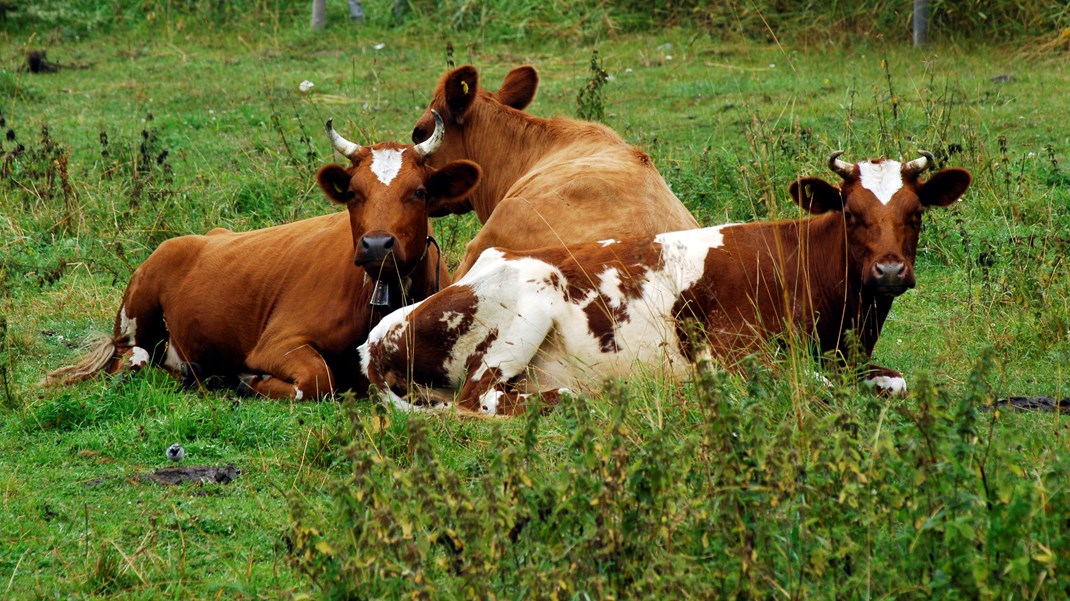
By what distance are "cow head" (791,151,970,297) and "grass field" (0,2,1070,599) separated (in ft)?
1.75

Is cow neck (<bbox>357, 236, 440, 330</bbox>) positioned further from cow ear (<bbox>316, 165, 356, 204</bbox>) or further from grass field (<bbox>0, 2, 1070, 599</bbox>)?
grass field (<bbox>0, 2, 1070, 599</bbox>)

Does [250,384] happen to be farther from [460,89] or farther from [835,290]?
[835,290]

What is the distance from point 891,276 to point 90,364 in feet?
13.9

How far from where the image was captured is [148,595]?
14.3 ft

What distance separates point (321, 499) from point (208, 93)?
973 centimetres

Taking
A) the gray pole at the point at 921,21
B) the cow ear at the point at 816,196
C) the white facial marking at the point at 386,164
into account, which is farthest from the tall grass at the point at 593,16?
the cow ear at the point at 816,196

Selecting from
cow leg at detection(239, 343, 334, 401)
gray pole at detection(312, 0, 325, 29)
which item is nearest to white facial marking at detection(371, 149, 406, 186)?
cow leg at detection(239, 343, 334, 401)

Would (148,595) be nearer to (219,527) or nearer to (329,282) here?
(219,527)

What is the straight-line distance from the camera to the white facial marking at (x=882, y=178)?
627 cm

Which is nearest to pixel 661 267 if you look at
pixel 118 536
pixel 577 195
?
pixel 577 195

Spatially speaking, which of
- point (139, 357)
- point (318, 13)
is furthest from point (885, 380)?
point (318, 13)

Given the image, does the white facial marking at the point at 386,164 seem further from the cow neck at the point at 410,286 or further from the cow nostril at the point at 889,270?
the cow nostril at the point at 889,270

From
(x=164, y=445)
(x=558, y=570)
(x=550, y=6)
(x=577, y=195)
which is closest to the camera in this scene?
(x=558, y=570)

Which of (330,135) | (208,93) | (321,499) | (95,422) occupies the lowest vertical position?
(208,93)
